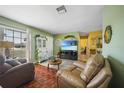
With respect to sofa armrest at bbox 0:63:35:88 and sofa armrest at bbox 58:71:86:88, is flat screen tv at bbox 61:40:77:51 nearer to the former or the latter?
Answer: sofa armrest at bbox 0:63:35:88

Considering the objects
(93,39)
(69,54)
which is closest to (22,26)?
(69,54)

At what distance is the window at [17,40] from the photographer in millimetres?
3898

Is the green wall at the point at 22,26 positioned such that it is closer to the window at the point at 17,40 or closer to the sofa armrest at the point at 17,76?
the window at the point at 17,40

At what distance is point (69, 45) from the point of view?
723 centimetres

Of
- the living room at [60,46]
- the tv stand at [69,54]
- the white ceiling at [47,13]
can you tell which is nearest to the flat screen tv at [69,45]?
the living room at [60,46]

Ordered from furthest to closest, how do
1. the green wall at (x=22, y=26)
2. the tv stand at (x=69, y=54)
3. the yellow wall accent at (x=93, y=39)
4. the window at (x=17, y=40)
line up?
1. the tv stand at (x=69, y=54)
2. the yellow wall accent at (x=93, y=39)
3. the window at (x=17, y=40)
4. the green wall at (x=22, y=26)

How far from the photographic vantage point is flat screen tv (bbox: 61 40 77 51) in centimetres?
700

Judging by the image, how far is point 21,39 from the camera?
4641mm

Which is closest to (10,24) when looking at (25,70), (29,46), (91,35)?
(29,46)

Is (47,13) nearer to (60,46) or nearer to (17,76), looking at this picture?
(17,76)

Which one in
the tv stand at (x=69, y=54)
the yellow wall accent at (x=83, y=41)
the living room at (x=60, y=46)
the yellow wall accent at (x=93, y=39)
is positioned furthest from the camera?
the yellow wall accent at (x=83, y=41)

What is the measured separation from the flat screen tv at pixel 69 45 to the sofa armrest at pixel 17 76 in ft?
15.3
